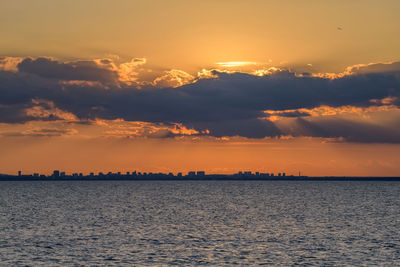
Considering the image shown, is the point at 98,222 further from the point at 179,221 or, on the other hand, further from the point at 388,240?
the point at 388,240

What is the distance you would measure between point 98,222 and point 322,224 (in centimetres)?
4250

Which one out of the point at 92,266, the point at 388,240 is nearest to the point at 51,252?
the point at 92,266

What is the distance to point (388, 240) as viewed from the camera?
78062 mm

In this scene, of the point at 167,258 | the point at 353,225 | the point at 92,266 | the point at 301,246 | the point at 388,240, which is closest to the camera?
the point at 92,266

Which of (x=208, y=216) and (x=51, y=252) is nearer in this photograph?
(x=51, y=252)

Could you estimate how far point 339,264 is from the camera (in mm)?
58219

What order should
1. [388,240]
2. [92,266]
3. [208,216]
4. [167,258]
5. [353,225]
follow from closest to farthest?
1. [92,266]
2. [167,258]
3. [388,240]
4. [353,225]
5. [208,216]

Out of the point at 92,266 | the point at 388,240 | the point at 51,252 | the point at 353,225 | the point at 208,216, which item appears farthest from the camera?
the point at 208,216

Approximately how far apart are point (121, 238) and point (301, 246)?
25801mm

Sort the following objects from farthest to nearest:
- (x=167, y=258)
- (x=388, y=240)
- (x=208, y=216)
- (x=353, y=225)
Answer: (x=208, y=216) → (x=353, y=225) → (x=388, y=240) → (x=167, y=258)

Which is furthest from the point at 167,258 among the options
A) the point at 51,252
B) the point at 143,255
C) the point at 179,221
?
the point at 179,221

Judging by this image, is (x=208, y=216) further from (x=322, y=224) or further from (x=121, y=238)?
(x=121, y=238)

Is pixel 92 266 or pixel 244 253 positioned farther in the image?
pixel 244 253

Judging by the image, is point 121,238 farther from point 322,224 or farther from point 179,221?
point 322,224
